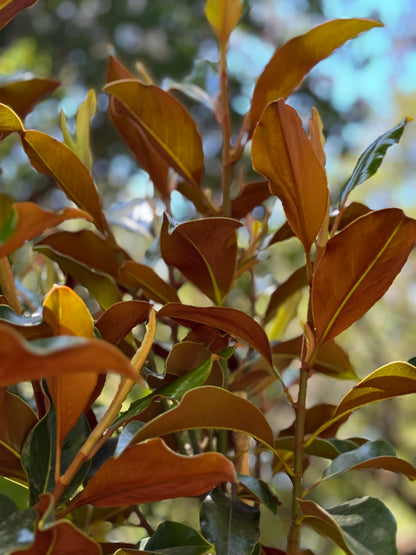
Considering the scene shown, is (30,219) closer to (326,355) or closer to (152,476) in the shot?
(152,476)

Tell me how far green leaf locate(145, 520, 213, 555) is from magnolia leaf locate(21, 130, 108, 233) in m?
0.28

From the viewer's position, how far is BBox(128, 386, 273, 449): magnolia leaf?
0.36 metres

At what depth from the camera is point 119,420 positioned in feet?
1.26

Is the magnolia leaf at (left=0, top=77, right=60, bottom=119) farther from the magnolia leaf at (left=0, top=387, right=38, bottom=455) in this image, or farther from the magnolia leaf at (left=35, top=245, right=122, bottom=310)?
the magnolia leaf at (left=0, top=387, right=38, bottom=455)

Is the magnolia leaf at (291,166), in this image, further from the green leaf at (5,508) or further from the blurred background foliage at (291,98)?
the blurred background foliage at (291,98)

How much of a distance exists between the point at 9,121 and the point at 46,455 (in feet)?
0.74

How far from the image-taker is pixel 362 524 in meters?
0.38

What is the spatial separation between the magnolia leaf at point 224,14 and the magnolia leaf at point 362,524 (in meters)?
0.44

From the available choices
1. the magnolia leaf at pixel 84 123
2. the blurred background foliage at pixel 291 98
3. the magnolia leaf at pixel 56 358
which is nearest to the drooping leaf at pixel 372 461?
the magnolia leaf at pixel 56 358

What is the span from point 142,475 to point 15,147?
3.39 meters

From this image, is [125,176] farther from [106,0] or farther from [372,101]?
[372,101]

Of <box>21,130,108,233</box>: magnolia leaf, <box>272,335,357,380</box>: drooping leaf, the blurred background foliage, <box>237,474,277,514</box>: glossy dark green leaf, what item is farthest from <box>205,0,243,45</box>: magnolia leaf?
the blurred background foliage

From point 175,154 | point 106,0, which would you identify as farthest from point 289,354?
point 106,0

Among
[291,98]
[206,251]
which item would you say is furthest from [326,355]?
[291,98]
